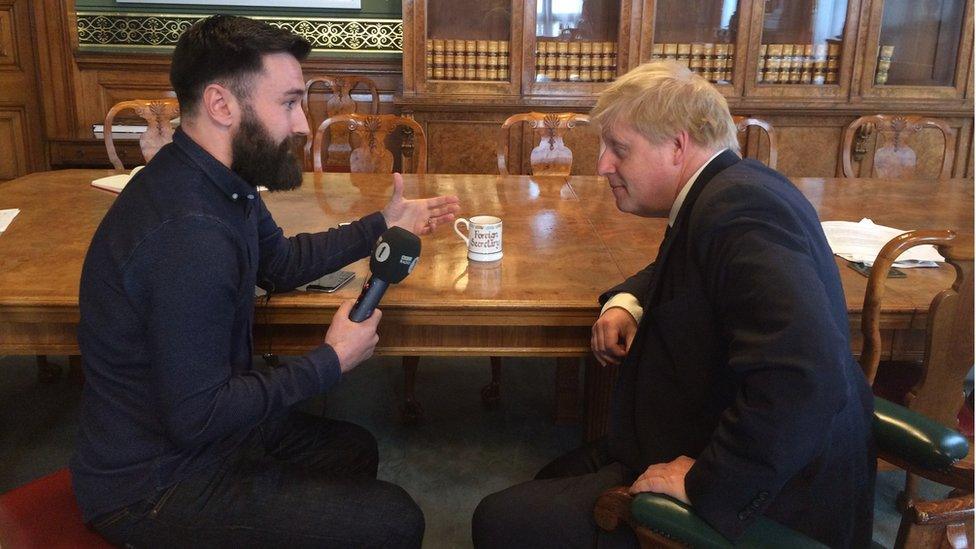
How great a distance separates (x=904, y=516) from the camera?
0.99 metres

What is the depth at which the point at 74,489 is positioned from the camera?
1.27 meters

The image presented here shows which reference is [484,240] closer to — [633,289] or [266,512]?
[633,289]

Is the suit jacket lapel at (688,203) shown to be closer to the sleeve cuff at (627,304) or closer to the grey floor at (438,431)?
the sleeve cuff at (627,304)

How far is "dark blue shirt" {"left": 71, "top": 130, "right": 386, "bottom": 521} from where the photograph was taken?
1.14 meters

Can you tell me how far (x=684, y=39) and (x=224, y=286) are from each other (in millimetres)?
3596

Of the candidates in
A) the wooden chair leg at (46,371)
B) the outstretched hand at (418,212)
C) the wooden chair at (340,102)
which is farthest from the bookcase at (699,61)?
the outstretched hand at (418,212)

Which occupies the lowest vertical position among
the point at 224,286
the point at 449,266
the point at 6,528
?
the point at 6,528

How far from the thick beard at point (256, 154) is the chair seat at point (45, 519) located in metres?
0.60

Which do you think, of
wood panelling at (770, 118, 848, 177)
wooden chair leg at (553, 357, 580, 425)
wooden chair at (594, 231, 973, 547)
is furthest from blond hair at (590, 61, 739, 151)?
wood panelling at (770, 118, 848, 177)

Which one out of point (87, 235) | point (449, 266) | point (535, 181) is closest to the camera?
point (449, 266)

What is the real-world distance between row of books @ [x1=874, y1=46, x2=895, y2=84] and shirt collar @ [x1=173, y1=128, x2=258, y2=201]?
3876 mm

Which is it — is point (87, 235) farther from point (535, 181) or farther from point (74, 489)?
point (535, 181)

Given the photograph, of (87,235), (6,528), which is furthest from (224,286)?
(87,235)

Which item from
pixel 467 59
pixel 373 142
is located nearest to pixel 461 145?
pixel 467 59
